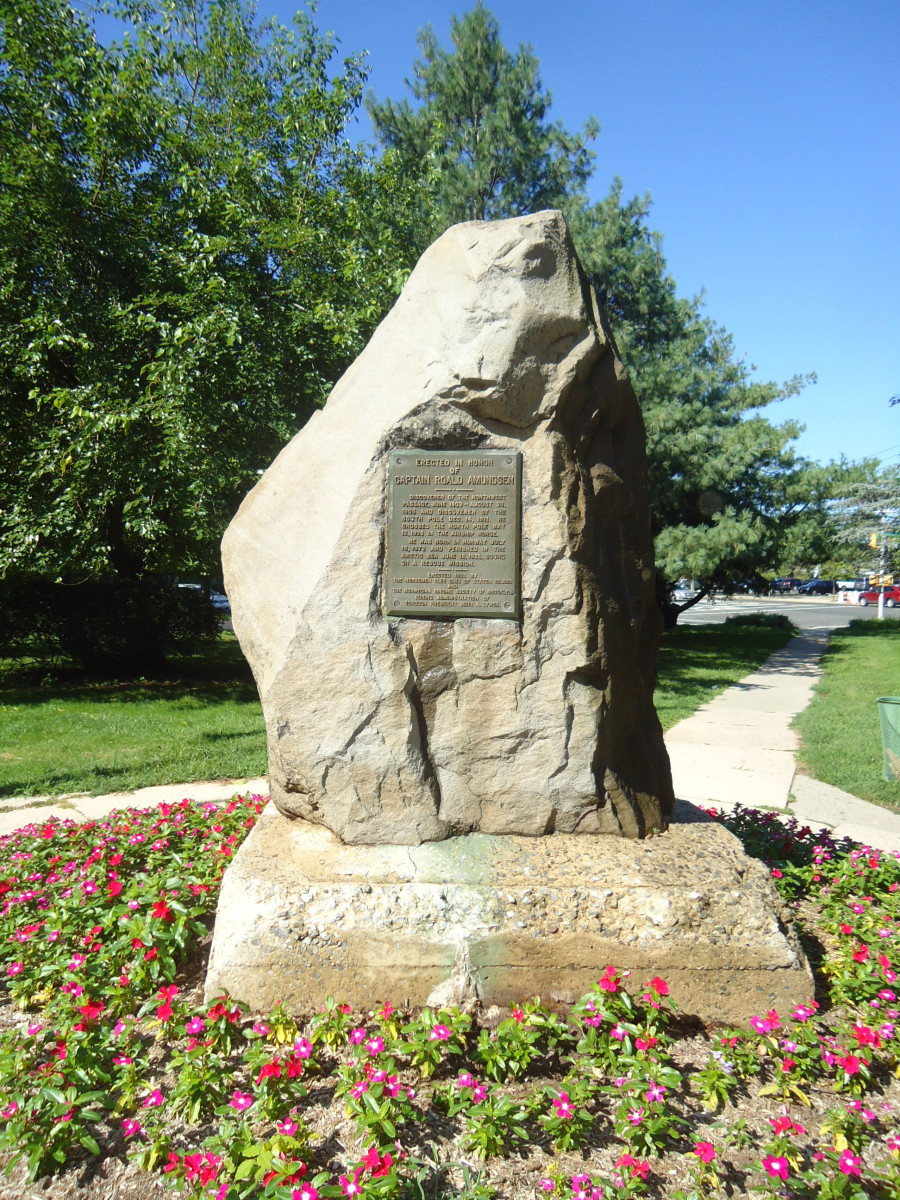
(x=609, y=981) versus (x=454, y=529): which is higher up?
(x=454, y=529)

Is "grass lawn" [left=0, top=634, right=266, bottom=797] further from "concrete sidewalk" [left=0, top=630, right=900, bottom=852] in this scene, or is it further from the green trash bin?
the green trash bin

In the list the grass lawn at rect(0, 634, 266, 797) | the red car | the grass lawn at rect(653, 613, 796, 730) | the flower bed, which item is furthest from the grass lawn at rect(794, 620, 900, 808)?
the red car

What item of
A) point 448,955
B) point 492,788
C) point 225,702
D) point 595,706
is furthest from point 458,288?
point 225,702

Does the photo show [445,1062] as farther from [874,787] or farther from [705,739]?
[705,739]

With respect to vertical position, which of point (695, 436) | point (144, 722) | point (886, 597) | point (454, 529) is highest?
point (695, 436)

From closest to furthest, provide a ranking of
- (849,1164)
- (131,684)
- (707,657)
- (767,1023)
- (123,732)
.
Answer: (849,1164) < (767,1023) < (123,732) < (131,684) < (707,657)

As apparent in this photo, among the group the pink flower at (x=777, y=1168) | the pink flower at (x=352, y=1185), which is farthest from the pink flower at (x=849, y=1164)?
the pink flower at (x=352, y=1185)

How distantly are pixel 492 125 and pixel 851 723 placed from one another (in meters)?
13.9

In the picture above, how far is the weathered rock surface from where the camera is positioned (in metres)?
3.51

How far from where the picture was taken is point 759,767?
7.92 meters

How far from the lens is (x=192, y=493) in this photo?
9.48 metres

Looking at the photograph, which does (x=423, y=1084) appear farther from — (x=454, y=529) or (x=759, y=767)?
(x=759, y=767)

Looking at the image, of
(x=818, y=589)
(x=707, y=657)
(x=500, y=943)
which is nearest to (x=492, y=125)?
(x=707, y=657)

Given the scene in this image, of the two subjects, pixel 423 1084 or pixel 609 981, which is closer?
pixel 423 1084
